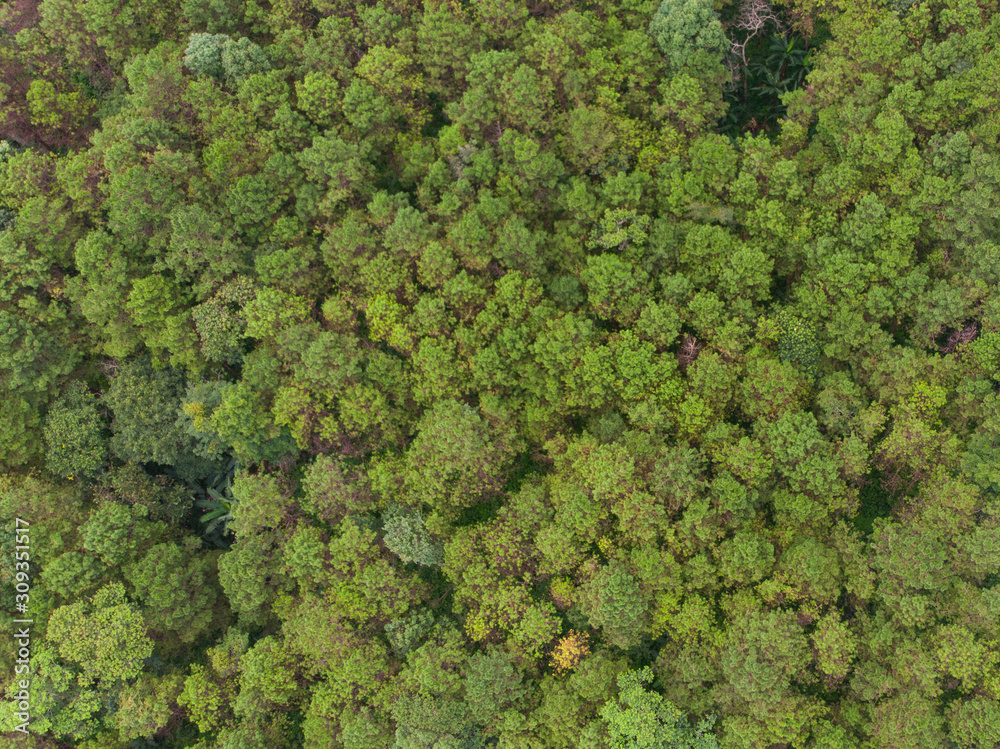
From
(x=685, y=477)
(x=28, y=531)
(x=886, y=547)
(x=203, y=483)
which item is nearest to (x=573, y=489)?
(x=685, y=477)

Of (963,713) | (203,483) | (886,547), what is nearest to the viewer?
(963,713)

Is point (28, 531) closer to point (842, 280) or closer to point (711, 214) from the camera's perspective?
point (711, 214)

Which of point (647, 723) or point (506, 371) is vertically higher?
point (506, 371)

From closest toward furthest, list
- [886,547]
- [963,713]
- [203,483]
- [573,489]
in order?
[963,713]
[886,547]
[573,489]
[203,483]

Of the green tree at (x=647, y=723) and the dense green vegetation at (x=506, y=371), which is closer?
the green tree at (x=647, y=723)

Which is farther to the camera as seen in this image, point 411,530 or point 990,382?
point 411,530

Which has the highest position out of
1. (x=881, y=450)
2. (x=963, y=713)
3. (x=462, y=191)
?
(x=462, y=191)

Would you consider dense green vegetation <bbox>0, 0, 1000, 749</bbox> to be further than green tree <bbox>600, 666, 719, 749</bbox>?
Yes

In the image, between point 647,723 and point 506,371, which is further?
point 506,371
